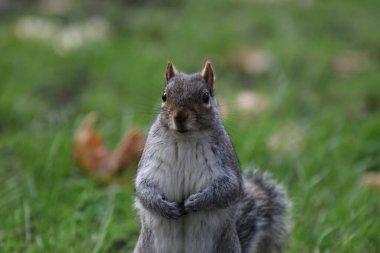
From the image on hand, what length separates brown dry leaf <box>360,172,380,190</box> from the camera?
11.6ft

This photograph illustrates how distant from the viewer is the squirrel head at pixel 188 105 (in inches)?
90.5

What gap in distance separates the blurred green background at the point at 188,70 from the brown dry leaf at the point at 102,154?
58 millimetres

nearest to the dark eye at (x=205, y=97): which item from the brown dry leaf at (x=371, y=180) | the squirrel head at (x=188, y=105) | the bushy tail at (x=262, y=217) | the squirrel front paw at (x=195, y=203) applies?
the squirrel head at (x=188, y=105)

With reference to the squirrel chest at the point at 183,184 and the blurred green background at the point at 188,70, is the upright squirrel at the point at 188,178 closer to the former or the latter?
the squirrel chest at the point at 183,184

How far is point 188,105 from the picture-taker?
2344mm

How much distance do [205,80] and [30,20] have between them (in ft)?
11.0

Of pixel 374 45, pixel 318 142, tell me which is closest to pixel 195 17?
pixel 374 45

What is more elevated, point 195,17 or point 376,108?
point 195,17

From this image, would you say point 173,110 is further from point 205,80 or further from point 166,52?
point 166,52

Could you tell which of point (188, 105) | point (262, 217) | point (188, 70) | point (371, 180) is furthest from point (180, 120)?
point (188, 70)

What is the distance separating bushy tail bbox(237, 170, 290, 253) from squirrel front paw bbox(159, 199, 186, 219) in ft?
1.22

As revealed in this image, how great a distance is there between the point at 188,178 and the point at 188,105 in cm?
23

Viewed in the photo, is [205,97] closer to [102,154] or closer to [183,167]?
[183,167]

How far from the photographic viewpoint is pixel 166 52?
17.1 ft
